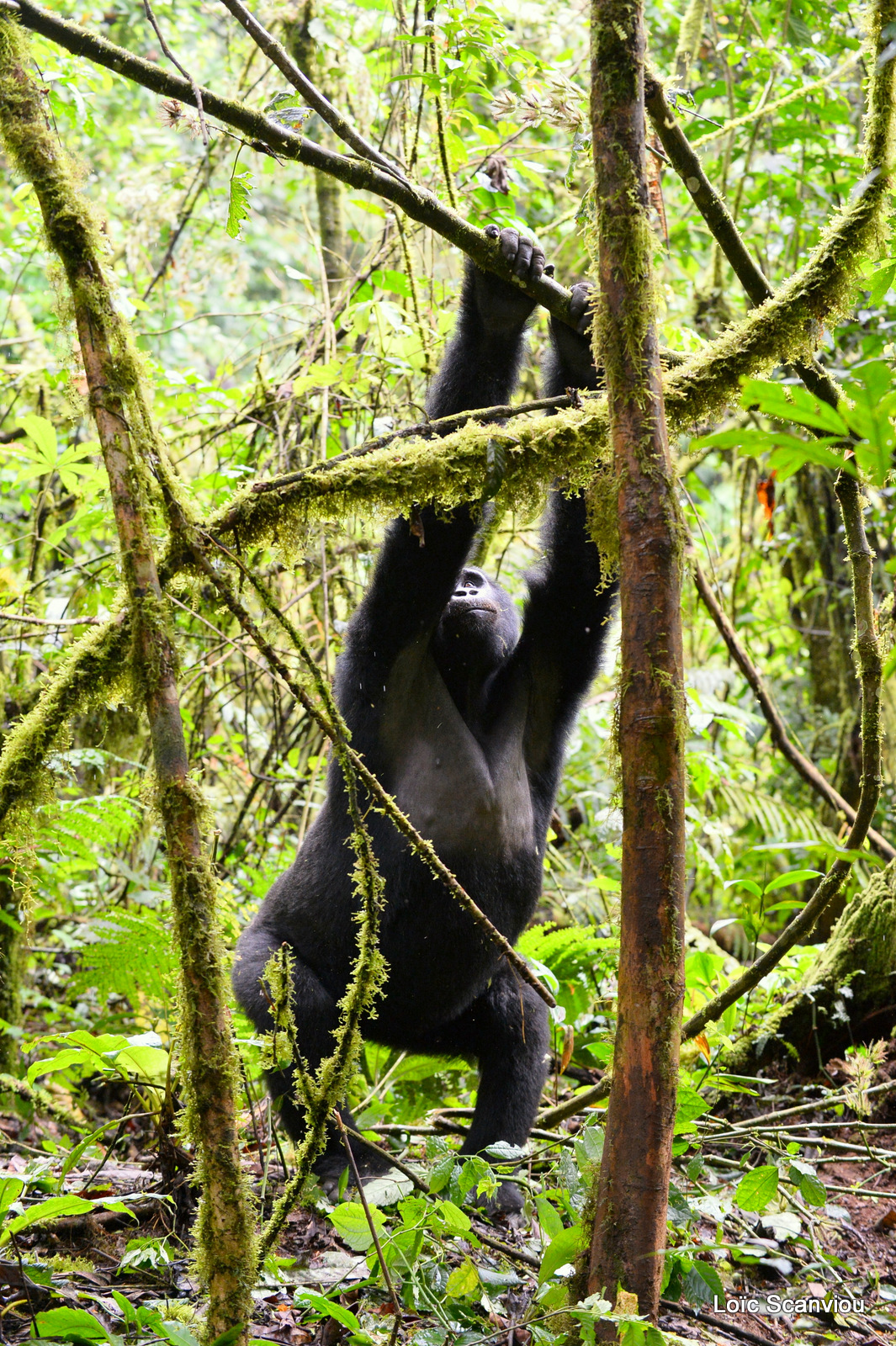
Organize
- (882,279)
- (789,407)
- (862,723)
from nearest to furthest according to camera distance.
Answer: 1. (789,407)
2. (882,279)
3. (862,723)

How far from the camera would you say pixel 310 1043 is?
3092 millimetres

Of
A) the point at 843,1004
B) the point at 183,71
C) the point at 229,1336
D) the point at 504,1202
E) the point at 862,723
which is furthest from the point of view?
the point at 843,1004

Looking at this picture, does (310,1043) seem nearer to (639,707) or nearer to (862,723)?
(862,723)

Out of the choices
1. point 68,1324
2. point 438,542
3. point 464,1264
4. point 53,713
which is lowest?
point 68,1324

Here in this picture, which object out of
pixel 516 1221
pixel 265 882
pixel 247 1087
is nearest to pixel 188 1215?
pixel 247 1087

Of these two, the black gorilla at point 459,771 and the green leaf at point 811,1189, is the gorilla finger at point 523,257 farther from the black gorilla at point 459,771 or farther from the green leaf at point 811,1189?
the green leaf at point 811,1189

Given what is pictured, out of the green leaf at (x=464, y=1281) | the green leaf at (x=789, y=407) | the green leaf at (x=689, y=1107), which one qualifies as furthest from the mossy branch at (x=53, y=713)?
the green leaf at (x=689, y=1107)

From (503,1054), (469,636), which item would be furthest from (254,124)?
(503,1054)

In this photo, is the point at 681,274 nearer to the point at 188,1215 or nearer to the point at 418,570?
the point at 418,570

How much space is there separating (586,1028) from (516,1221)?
4.01 feet

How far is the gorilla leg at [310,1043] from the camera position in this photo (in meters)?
2.99

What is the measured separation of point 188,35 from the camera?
9.32m

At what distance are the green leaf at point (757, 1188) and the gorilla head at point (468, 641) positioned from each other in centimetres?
171

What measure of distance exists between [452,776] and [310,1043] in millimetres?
903
